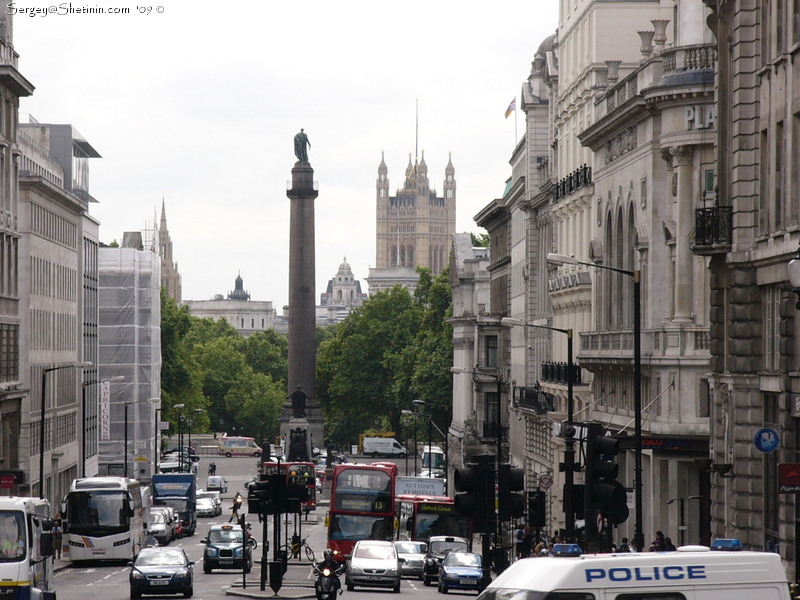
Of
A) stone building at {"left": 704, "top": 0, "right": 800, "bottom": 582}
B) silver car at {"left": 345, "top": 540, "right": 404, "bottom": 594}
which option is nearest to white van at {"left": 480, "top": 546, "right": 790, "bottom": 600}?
stone building at {"left": 704, "top": 0, "right": 800, "bottom": 582}

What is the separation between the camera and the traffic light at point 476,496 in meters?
22.8

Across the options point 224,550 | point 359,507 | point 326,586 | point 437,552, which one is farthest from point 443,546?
point 326,586

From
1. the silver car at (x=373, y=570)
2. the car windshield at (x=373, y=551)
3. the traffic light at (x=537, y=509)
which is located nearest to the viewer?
the traffic light at (x=537, y=509)

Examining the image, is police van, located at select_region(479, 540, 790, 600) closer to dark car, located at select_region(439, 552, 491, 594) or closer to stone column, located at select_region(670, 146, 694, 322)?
stone column, located at select_region(670, 146, 694, 322)

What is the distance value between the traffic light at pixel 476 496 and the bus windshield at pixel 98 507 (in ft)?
110

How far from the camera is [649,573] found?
14789mm

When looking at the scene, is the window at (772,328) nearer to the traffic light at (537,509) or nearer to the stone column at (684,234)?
the traffic light at (537,509)

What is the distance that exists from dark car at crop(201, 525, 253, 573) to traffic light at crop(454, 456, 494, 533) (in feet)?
105

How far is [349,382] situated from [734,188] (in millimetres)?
118949

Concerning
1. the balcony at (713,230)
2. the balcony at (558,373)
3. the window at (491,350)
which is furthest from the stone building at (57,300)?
the balcony at (713,230)

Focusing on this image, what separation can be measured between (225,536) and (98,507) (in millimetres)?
4375

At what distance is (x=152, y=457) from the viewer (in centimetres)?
10912

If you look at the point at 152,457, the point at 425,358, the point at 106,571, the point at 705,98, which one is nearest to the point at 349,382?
the point at 425,358

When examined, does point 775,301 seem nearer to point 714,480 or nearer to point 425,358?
point 714,480
